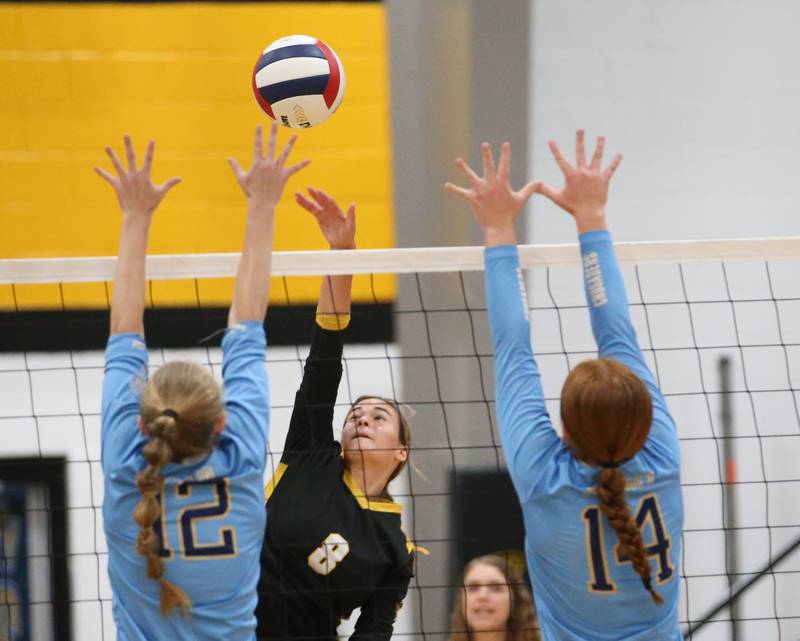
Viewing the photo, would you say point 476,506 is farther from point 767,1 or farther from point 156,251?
point 767,1

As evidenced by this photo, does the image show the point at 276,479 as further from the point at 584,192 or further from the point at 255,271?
the point at 584,192

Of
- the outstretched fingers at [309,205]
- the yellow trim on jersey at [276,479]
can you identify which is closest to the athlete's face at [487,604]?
the yellow trim on jersey at [276,479]

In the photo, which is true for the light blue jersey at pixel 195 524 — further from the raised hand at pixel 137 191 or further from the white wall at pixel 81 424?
the white wall at pixel 81 424

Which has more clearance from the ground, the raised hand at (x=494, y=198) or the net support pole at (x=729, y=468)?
the raised hand at (x=494, y=198)

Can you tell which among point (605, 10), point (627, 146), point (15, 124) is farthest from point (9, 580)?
point (605, 10)

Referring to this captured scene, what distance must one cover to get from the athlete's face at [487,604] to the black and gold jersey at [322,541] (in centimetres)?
66

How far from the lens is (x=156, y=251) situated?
18.7ft

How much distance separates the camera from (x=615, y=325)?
8.78 ft

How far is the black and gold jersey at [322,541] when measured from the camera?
3309 millimetres

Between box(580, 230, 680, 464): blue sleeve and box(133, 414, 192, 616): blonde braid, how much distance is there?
3.25 ft

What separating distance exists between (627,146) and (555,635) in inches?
153

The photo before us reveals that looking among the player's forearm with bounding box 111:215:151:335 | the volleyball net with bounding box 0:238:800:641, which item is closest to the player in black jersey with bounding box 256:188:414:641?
the player's forearm with bounding box 111:215:151:335

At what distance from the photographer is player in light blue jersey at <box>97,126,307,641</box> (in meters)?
2.45

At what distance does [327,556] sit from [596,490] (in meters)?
1.11
